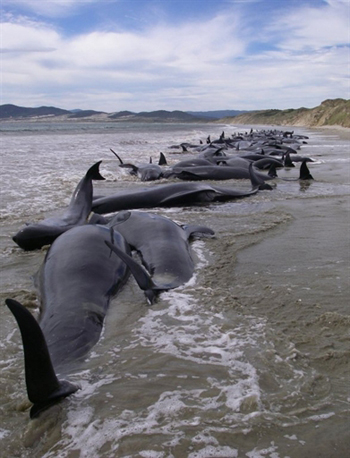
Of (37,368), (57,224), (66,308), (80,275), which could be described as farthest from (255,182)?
(37,368)

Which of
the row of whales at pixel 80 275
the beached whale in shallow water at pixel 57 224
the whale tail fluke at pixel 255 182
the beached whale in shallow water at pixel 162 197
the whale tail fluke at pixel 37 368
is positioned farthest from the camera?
the whale tail fluke at pixel 255 182

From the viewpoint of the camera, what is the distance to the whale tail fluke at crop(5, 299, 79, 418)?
2.12 metres

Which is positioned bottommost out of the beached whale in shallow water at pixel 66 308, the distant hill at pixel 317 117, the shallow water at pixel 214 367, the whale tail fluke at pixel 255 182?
the shallow water at pixel 214 367

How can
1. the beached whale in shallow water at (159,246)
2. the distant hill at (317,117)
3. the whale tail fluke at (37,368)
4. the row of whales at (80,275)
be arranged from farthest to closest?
1. the distant hill at (317,117)
2. the beached whale in shallow water at (159,246)
3. the row of whales at (80,275)
4. the whale tail fluke at (37,368)

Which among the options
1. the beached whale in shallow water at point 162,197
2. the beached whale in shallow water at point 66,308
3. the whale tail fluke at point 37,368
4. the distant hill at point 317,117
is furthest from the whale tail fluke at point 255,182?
the distant hill at point 317,117

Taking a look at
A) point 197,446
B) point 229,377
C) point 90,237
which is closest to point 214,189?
point 90,237

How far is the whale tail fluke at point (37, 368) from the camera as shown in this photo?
2.12 meters

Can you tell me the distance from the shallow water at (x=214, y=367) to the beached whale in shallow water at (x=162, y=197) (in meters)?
2.40

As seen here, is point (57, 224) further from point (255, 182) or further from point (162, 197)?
point (255, 182)

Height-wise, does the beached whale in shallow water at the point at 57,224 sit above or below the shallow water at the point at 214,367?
above

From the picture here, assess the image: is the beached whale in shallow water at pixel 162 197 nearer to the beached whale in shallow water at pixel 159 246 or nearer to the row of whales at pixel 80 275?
the row of whales at pixel 80 275

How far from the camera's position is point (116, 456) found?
2.09 meters

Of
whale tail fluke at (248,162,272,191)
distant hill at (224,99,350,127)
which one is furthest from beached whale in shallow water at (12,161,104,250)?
distant hill at (224,99,350,127)

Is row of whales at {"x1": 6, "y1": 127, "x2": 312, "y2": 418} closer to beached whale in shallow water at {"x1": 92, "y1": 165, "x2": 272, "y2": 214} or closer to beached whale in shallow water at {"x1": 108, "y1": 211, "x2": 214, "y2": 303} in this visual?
beached whale in shallow water at {"x1": 108, "y1": 211, "x2": 214, "y2": 303}
